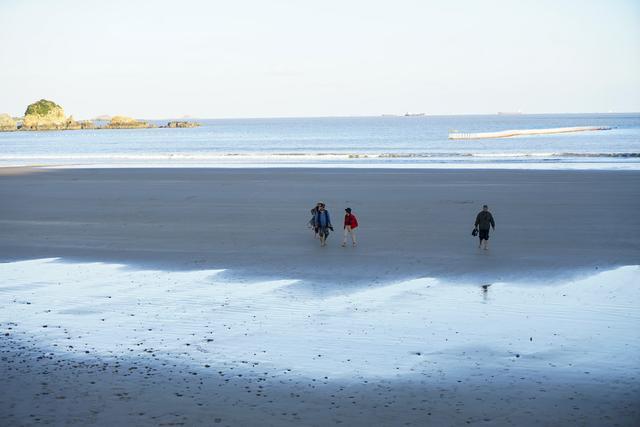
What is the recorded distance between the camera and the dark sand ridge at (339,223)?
19812 millimetres

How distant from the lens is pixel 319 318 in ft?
46.7

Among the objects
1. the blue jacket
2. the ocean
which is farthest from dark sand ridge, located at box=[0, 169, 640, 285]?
the ocean

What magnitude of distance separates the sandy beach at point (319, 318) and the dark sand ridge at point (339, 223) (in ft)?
0.47

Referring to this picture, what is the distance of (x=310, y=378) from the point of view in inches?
430

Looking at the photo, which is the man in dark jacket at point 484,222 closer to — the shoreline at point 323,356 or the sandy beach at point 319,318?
the sandy beach at point 319,318

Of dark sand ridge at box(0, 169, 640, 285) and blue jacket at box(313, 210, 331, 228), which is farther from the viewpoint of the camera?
blue jacket at box(313, 210, 331, 228)

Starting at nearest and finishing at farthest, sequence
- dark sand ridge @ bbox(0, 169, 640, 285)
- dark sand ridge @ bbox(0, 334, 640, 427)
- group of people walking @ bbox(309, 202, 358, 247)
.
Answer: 1. dark sand ridge @ bbox(0, 334, 640, 427)
2. dark sand ridge @ bbox(0, 169, 640, 285)
3. group of people walking @ bbox(309, 202, 358, 247)

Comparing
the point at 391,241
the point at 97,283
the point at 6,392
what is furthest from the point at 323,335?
the point at 391,241

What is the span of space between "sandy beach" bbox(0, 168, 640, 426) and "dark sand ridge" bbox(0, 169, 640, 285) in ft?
0.47

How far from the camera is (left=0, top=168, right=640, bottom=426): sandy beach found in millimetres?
10000

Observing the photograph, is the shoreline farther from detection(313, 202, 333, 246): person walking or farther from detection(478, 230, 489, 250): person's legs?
detection(313, 202, 333, 246): person walking

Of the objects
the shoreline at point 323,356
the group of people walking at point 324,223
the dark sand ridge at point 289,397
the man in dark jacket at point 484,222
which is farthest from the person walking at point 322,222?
the dark sand ridge at point 289,397

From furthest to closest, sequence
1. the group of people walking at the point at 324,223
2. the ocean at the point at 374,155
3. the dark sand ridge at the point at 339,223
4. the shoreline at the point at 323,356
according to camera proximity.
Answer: the ocean at the point at 374,155 → the group of people walking at the point at 324,223 → the dark sand ridge at the point at 339,223 → the shoreline at the point at 323,356

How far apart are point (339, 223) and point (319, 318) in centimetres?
1290
